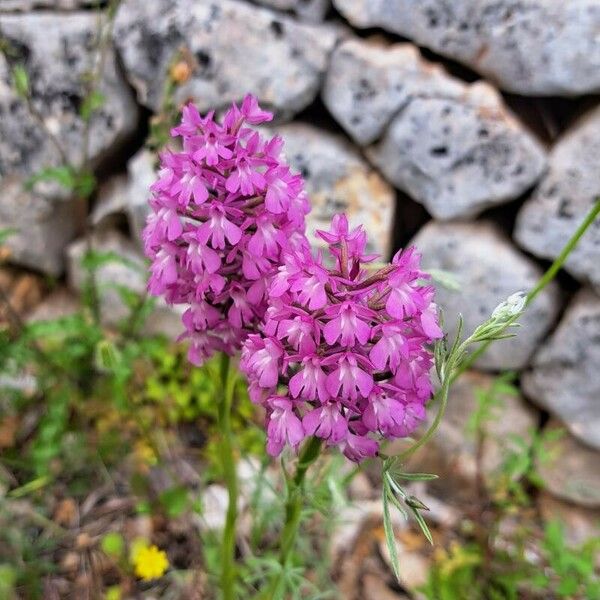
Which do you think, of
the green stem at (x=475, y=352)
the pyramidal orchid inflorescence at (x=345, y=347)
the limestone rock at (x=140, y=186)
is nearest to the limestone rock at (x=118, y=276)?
the limestone rock at (x=140, y=186)

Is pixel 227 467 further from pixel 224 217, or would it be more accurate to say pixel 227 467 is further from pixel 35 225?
pixel 35 225

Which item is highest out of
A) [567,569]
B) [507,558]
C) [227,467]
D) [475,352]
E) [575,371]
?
[475,352]

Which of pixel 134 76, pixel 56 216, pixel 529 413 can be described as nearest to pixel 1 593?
pixel 56 216

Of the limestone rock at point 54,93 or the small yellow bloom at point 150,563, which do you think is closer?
the small yellow bloom at point 150,563

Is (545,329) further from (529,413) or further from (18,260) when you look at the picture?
(18,260)

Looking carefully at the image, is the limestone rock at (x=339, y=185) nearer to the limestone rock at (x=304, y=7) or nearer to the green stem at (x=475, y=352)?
the limestone rock at (x=304, y=7)

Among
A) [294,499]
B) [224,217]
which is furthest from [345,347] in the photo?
[294,499]

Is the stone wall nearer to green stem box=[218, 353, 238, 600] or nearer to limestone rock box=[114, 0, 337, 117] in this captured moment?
limestone rock box=[114, 0, 337, 117]
